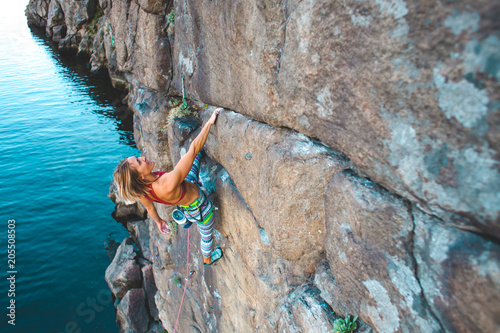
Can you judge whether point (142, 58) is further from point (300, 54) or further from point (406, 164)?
point (406, 164)

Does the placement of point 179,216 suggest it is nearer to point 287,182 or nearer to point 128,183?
point 128,183

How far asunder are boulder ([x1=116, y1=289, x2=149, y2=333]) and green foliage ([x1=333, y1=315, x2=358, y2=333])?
9336 millimetres

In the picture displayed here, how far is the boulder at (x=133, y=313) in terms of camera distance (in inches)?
380

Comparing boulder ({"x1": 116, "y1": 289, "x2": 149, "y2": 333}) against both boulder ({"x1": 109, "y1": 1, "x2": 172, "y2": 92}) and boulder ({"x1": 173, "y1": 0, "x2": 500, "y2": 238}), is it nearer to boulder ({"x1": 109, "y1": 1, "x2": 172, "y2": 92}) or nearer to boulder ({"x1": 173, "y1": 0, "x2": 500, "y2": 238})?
boulder ({"x1": 109, "y1": 1, "x2": 172, "y2": 92})

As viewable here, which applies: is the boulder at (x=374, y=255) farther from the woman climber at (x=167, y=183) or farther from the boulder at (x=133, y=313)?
the boulder at (x=133, y=313)

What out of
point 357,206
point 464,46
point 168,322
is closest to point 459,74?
point 464,46

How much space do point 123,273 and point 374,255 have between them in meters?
10.6

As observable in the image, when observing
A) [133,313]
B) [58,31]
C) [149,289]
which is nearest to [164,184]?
[133,313]

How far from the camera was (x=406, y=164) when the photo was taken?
180 centimetres

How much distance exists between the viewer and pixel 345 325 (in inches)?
104

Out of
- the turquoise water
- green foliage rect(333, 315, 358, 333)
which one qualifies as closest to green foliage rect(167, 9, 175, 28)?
green foliage rect(333, 315, 358, 333)

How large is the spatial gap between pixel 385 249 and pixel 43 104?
26.3m

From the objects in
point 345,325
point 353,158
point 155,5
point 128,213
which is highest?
point 155,5

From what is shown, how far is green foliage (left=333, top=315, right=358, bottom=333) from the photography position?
8.57 feet
